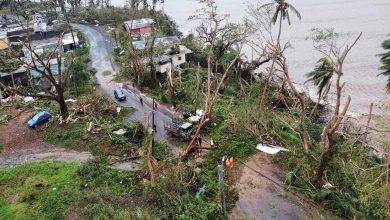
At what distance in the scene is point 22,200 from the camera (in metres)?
17.7

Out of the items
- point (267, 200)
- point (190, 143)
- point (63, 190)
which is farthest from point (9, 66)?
point (267, 200)

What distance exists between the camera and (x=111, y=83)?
36594 millimetres

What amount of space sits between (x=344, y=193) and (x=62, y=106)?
17.7 m

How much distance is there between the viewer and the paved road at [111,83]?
26453 millimetres

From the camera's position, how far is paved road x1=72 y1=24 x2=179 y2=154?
1041 inches

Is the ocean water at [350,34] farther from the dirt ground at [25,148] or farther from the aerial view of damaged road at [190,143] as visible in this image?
the dirt ground at [25,148]

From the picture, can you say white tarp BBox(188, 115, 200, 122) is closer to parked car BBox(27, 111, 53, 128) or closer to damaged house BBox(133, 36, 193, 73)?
parked car BBox(27, 111, 53, 128)

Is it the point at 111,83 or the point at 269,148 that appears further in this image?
the point at 111,83

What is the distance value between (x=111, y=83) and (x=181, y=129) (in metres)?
15.9

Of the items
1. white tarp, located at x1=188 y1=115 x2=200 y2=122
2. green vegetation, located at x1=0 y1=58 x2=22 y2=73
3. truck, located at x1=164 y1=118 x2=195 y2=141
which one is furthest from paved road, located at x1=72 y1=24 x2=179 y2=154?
green vegetation, located at x1=0 y1=58 x2=22 y2=73

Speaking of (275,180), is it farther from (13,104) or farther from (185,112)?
(13,104)

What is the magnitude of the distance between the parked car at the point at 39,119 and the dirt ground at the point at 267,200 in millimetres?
13499

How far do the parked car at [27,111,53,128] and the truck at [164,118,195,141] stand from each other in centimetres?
805

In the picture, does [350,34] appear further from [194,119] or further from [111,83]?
[194,119]
